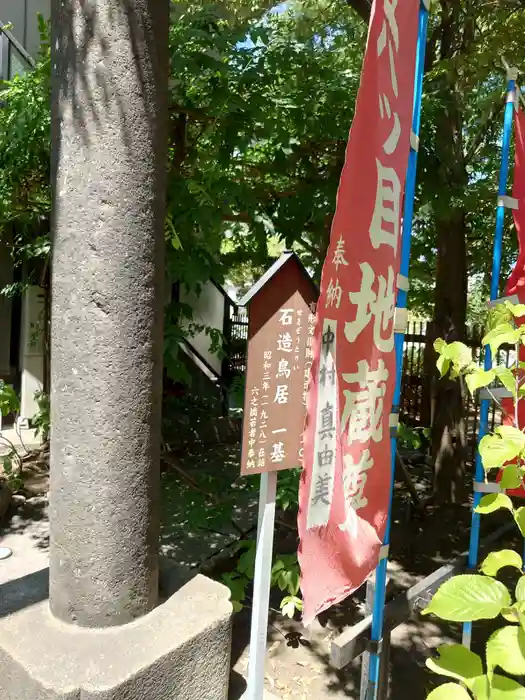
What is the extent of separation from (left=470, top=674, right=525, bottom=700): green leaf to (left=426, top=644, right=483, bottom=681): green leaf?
0.09 m

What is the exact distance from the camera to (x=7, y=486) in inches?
252

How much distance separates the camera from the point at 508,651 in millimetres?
1257

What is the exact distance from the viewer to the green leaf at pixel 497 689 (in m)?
1.20

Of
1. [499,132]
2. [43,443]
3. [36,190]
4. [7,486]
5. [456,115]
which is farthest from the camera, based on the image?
[43,443]

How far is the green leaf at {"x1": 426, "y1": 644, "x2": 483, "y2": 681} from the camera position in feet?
4.46

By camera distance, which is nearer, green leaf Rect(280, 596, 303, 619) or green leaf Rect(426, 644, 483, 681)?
green leaf Rect(426, 644, 483, 681)

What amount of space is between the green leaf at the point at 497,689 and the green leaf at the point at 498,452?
1.70 feet

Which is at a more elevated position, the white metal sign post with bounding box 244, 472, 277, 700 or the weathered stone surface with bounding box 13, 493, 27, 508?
the white metal sign post with bounding box 244, 472, 277, 700

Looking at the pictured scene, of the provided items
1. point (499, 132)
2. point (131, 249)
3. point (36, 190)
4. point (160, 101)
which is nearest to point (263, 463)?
point (131, 249)

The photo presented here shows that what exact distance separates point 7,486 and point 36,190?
3.32 metres

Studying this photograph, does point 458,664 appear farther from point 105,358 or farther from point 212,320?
point 212,320

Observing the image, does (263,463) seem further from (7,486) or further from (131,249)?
(7,486)

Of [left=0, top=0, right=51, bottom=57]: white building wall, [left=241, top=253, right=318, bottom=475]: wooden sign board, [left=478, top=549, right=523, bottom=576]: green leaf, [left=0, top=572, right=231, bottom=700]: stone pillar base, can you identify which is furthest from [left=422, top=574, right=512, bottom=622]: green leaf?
[left=0, top=0, right=51, bottom=57]: white building wall

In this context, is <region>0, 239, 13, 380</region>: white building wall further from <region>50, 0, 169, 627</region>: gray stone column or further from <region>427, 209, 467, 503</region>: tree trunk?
<region>50, 0, 169, 627</region>: gray stone column
